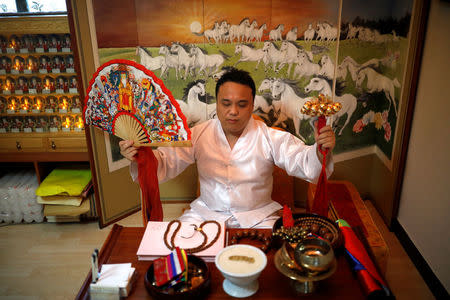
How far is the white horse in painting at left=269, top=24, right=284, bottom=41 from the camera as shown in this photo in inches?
114

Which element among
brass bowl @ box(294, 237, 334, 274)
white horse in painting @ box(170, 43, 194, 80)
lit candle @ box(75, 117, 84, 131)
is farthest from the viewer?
lit candle @ box(75, 117, 84, 131)

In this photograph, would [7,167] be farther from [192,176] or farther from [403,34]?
[403,34]

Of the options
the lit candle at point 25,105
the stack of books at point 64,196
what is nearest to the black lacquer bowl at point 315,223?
the stack of books at point 64,196

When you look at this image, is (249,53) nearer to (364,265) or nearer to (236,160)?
(236,160)

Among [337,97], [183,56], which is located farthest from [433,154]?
[183,56]

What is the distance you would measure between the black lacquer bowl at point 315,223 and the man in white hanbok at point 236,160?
1.37 ft

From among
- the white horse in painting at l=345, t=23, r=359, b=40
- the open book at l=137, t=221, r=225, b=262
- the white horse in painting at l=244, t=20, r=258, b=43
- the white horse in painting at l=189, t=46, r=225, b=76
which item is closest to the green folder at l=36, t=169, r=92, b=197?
the white horse in painting at l=189, t=46, r=225, b=76

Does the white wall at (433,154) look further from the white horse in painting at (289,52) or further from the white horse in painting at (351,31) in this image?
the white horse in painting at (289,52)

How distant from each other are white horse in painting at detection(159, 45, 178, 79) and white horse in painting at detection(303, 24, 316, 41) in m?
1.15

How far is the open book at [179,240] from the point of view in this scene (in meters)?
1.53

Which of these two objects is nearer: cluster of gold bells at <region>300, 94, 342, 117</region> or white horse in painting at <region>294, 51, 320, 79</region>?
cluster of gold bells at <region>300, 94, 342, 117</region>

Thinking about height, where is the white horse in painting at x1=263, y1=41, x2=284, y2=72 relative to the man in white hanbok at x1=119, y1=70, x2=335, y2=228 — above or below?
above

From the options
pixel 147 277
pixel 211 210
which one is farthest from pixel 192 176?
pixel 147 277

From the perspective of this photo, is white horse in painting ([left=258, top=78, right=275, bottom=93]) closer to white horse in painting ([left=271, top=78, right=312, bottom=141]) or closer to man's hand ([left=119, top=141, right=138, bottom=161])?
white horse in painting ([left=271, top=78, right=312, bottom=141])
